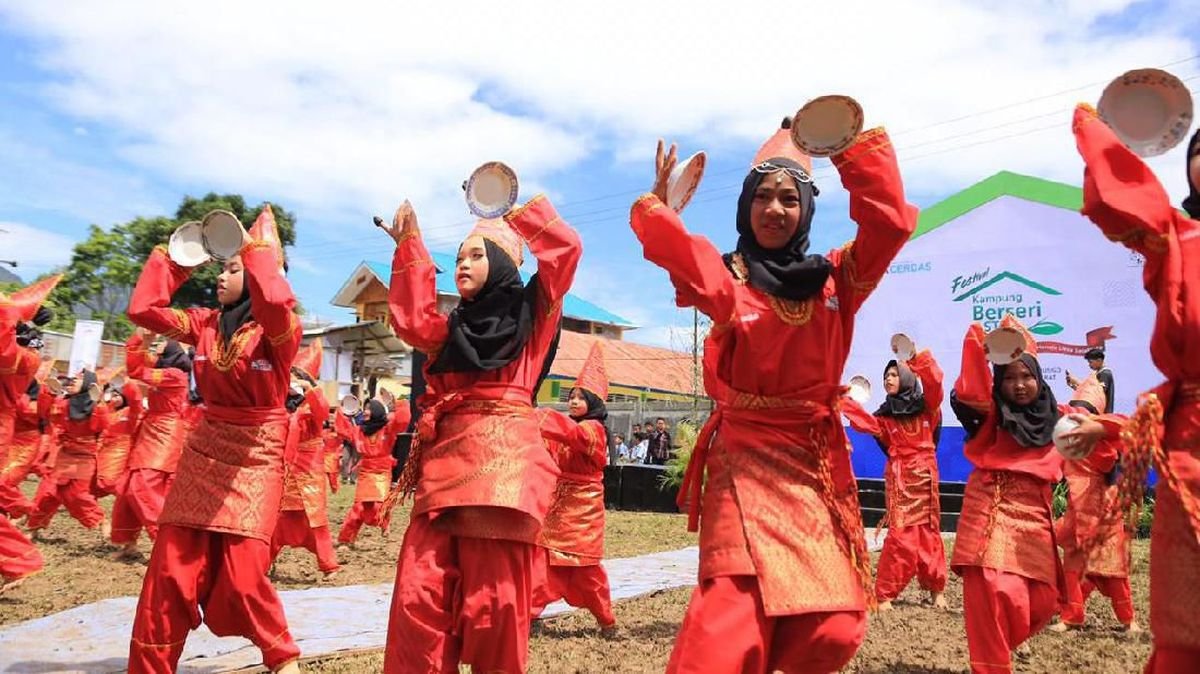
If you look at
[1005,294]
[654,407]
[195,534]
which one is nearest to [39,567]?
[195,534]

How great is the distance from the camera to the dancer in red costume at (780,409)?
2.82m

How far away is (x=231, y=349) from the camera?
4613 mm

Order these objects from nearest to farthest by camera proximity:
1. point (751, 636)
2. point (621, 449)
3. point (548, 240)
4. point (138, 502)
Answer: point (751, 636) → point (548, 240) → point (138, 502) → point (621, 449)

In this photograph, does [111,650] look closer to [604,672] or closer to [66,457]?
[604,672]

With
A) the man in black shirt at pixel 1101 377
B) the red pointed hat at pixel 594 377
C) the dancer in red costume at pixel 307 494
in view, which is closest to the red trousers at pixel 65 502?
the dancer in red costume at pixel 307 494

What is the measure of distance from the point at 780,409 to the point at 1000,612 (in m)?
2.44

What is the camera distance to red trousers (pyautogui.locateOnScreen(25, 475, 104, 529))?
10.0 metres

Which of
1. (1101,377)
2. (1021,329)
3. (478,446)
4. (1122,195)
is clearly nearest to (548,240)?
(478,446)

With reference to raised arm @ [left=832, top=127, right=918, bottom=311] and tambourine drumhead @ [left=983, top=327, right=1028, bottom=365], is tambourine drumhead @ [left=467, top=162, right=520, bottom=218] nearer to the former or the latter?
raised arm @ [left=832, top=127, right=918, bottom=311]

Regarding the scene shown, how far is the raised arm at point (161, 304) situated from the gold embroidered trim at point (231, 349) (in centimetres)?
46

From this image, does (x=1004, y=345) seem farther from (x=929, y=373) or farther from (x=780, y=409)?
(x=780, y=409)

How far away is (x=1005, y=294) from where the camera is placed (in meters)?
15.7

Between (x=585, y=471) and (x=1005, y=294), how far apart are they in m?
11.2

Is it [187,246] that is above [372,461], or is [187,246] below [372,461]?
above
